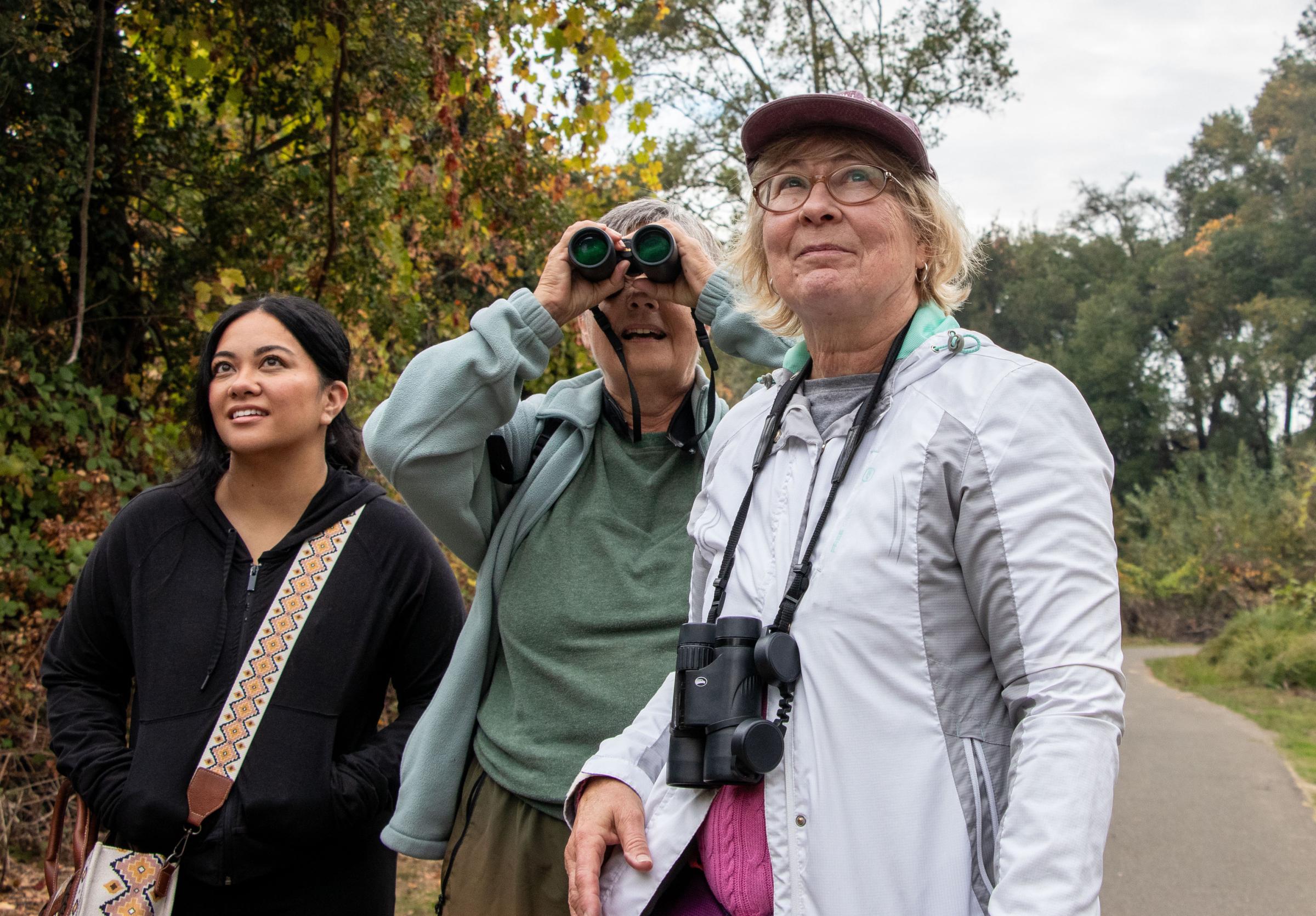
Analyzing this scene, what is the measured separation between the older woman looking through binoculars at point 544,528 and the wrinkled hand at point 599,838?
38 cm

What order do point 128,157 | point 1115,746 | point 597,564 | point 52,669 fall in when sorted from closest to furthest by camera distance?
point 1115,746 → point 597,564 → point 52,669 → point 128,157

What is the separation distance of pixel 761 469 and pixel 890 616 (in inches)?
15.3

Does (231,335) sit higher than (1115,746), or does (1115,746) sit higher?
(231,335)

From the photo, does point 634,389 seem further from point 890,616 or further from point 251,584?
point 890,616

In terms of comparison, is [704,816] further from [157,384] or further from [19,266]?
[157,384]

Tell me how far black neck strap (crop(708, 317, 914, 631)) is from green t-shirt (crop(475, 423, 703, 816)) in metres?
0.49

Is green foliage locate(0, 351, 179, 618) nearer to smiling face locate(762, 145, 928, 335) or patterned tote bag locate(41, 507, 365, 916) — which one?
patterned tote bag locate(41, 507, 365, 916)

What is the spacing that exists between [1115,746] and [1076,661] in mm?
107

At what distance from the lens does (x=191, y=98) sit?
17.7 feet

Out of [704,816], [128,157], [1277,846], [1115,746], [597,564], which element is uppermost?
[128,157]

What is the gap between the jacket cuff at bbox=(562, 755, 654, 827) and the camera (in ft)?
5.76

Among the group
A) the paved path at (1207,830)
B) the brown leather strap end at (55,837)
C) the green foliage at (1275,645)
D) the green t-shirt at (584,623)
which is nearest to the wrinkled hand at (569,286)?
the green t-shirt at (584,623)

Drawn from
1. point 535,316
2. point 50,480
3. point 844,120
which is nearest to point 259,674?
point 535,316

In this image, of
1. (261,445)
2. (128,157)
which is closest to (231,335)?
(261,445)
